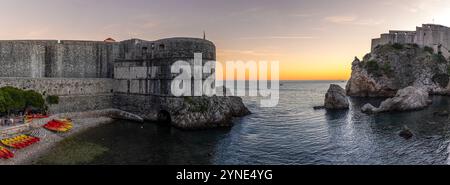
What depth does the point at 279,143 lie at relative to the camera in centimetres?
3073

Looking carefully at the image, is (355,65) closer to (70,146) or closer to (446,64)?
(446,64)

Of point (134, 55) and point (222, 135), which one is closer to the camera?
point (222, 135)

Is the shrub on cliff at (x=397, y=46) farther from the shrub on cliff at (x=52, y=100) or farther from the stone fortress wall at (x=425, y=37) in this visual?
the shrub on cliff at (x=52, y=100)

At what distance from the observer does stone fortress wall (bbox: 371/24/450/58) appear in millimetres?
86875

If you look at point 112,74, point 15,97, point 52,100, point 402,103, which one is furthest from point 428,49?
point 15,97

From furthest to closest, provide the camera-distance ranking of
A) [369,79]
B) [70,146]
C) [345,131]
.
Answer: [369,79]
[345,131]
[70,146]

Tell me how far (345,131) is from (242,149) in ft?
50.3

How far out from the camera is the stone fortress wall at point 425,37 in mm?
86875

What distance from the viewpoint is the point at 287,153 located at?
26.9 meters

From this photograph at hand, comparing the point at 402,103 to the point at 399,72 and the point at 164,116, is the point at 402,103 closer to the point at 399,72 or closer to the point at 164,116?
the point at 399,72

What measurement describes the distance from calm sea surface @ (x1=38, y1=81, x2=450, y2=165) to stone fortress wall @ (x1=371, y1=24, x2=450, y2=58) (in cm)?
5230

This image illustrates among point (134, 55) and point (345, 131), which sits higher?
point (134, 55)

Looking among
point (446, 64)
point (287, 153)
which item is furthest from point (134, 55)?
point (446, 64)

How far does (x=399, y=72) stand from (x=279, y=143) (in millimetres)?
65779
